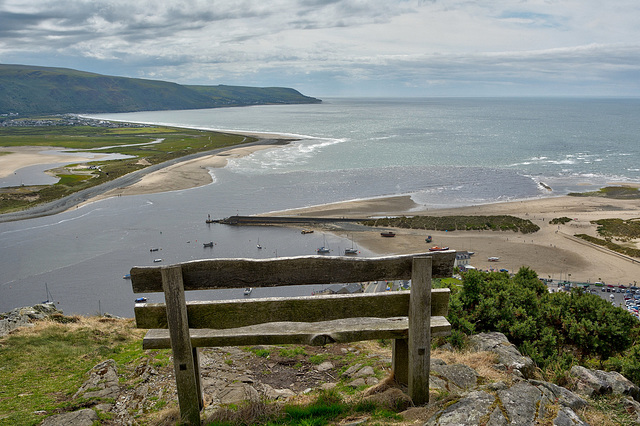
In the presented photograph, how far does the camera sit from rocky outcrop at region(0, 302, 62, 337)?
498 inches

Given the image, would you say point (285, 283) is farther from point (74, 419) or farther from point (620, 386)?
point (620, 386)

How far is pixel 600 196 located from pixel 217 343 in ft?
221

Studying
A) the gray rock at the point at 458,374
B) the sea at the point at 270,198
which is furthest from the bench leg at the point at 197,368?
the sea at the point at 270,198

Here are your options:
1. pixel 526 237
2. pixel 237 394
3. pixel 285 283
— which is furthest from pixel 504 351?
pixel 526 237

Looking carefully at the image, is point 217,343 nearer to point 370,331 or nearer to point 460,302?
point 370,331

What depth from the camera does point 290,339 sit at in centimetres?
494

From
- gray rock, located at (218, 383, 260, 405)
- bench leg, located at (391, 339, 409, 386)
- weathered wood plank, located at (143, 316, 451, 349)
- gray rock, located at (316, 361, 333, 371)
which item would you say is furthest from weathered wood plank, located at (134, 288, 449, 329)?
gray rock, located at (316, 361, 333, 371)

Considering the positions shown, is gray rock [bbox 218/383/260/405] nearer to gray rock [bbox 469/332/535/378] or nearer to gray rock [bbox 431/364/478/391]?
gray rock [bbox 431/364/478/391]

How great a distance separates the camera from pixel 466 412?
16.0ft

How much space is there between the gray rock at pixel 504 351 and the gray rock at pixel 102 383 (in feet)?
21.0

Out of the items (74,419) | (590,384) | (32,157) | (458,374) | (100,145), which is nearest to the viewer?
(74,419)

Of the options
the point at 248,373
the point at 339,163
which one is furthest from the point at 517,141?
the point at 248,373

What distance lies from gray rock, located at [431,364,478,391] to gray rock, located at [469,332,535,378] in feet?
3.37

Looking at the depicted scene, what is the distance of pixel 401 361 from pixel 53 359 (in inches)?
314
